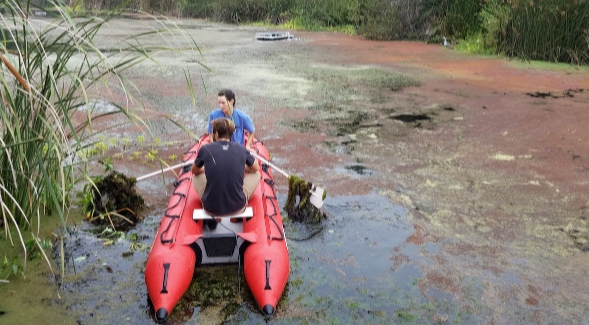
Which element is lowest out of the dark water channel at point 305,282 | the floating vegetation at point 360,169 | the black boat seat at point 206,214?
the dark water channel at point 305,282

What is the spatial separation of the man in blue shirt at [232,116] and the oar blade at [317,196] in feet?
3.26

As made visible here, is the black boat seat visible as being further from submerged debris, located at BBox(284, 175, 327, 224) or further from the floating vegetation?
the floating vegetation

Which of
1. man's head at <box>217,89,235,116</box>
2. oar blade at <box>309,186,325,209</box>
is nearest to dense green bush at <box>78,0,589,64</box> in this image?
man's head at <box>217,89,235,116</box>

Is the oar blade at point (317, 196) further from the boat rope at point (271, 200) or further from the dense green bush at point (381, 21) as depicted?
the dense green bush at point (381, 21)

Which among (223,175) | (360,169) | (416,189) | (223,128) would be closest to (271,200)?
(223,175)

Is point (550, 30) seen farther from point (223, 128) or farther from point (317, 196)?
point (223, 128)

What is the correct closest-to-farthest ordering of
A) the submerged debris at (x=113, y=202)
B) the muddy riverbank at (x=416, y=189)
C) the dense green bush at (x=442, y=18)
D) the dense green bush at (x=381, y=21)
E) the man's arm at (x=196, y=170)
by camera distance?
1. the muddy riverbank at (x=416, y=189)
2. the man's arm at (x=196, y=170)
3. the submerged debris at (x=113, y=202)
4. the dense green bush at (x=442, y=18)
5. the dense green bush at (x=381, y=21)

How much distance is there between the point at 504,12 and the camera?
12.7m

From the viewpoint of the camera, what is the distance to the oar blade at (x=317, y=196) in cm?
456

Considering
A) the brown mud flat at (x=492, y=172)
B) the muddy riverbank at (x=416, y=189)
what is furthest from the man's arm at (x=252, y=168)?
the brown mud flat at (x=492, y=172)

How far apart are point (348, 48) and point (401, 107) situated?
6935 mm

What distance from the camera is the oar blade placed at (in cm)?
456

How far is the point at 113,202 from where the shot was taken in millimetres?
4656

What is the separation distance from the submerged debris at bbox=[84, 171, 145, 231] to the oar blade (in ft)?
4.68
